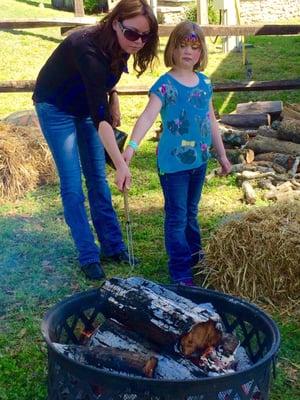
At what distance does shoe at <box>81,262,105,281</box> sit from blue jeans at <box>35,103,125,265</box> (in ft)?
0.10

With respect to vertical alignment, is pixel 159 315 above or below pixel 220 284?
above

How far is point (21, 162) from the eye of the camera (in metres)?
7.29

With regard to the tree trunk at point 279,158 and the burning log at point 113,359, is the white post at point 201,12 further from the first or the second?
the burning log at point 113,359

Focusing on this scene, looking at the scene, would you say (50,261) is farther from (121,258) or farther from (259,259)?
(259,259)

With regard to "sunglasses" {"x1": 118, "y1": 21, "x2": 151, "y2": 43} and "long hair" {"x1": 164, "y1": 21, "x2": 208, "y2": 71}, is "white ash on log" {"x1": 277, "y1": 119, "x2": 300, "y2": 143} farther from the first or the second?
"sunglasses" {"x1": 118, "y1": 21, "x2": 151, "y2": 43}

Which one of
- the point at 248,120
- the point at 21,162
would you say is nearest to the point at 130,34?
the point at 21,162

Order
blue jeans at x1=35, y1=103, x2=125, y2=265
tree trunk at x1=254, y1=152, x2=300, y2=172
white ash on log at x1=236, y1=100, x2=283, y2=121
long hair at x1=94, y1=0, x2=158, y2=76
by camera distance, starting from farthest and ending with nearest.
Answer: white ash on log at x1=236, y1=100, x2=283, y2=121, tree trunk at x1=254, y1=152, x2=300, y2=172, blue jeans at x1=35, y1=103, x2=125, y2=265, long hair at x1=94, y1=0, x2=158, y2=76

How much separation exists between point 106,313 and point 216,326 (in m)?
0.56

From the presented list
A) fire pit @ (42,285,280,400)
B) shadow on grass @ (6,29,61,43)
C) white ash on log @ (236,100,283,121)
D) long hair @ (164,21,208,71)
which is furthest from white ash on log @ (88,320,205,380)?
shadow on grass @ (6,29,61,43)

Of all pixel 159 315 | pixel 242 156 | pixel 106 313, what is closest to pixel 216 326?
pixel 159 315

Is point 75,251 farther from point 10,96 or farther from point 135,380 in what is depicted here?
point 10,96

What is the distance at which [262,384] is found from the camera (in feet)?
10.4

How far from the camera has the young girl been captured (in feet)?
14.7

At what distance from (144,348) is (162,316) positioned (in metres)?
0.17
